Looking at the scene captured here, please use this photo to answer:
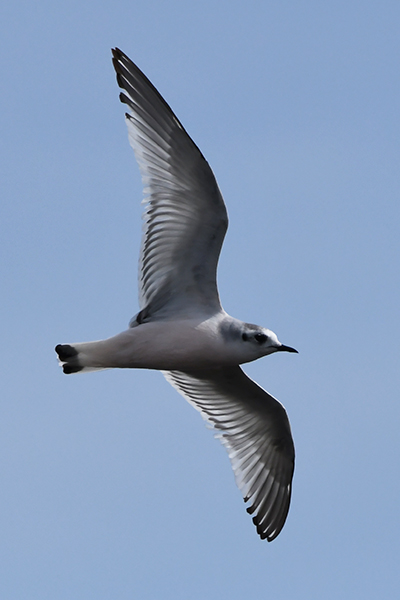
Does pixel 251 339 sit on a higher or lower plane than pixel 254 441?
higher

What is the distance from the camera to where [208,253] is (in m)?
11.1

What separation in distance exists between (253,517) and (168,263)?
344 cm

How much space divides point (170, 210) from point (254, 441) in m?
3.26

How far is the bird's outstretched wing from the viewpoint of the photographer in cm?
1254

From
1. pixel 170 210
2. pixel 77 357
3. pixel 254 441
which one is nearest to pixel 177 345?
pixel 77 357

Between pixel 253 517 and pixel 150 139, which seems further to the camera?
pixel 253 517

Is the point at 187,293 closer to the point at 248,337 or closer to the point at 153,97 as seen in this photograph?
the point at 248,337

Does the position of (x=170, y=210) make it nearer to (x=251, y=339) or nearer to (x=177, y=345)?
(x=177, y=345)

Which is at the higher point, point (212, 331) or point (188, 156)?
point (188, 156)

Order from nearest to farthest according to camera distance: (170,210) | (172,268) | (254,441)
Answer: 1. (170,210)
2. (172,268)
3. (254,441)

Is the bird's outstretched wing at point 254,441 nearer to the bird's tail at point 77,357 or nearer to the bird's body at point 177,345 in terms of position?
the bird's body at point 177,345

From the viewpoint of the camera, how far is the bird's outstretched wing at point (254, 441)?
12.5 metres

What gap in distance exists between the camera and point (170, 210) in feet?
36.5

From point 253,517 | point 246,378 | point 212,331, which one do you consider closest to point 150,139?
point 212,331
